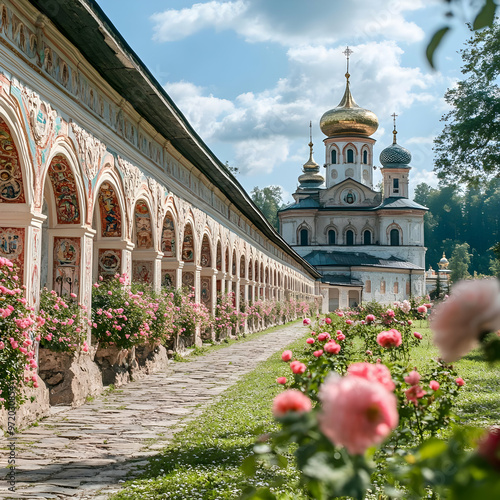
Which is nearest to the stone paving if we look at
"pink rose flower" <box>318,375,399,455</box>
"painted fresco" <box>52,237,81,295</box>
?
"painted fresco" <box>52,237,81,295</box>

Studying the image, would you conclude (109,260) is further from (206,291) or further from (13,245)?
(206,291)

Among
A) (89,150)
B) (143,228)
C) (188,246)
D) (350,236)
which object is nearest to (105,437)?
(89,150)

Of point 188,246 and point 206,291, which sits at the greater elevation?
point 188,246

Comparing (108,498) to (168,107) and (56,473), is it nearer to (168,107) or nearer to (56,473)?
(56,473)

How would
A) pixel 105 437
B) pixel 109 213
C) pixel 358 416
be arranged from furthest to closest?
pixel 109 213 → pixel 105 437 → pixel 358 416

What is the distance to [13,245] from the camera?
7734 mm

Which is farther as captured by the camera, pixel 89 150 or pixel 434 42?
pixel 89 150

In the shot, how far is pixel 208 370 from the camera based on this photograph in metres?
13.8

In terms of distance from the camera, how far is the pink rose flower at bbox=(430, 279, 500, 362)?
1362mm

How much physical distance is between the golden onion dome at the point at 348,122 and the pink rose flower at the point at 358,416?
72820mm

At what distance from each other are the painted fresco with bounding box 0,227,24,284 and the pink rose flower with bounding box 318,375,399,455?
270 inches

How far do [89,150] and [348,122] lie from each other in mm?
64806

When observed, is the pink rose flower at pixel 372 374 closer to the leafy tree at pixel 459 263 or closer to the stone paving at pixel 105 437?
the stone paving at pixel 105 437

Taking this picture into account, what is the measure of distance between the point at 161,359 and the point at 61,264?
4454mm
